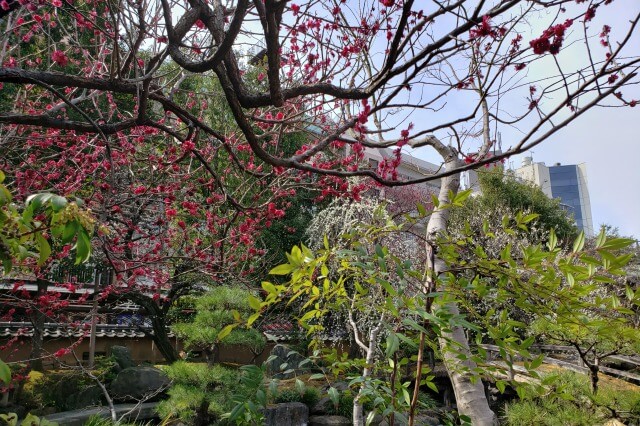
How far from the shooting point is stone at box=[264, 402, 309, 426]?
6895 mm

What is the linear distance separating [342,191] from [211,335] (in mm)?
3460

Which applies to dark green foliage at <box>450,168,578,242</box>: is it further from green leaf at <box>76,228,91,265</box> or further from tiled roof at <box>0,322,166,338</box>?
green leaf at <box>76,228,91,265</box>

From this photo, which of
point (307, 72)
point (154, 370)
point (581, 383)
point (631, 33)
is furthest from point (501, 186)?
point (631, 33)

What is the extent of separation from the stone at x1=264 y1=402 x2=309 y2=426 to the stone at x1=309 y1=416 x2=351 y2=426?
0.13 m

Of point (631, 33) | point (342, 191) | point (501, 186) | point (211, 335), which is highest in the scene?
point (501, 186)

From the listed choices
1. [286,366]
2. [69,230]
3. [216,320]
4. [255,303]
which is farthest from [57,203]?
[216,320]

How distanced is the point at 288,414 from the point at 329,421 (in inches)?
29.1

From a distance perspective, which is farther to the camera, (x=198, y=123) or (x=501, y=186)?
(x=501, y=186)

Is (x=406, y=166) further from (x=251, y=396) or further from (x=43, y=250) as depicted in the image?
(x=43, y=250)

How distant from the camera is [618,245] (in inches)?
46.6

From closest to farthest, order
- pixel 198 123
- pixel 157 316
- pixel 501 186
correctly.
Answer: pixel 198 123 < pixel 157 316 < pixel 501 186

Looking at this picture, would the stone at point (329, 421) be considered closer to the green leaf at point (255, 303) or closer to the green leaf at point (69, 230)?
the green leaf at point (255, 303)

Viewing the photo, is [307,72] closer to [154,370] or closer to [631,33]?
A: [631,33]

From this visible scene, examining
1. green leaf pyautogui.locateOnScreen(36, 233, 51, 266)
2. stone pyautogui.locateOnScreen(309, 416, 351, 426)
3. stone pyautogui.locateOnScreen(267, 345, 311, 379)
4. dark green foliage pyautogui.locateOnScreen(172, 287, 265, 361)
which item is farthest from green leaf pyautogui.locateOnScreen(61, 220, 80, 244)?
stone pyautogui.locateOnScreen(309, 416, 351, 426)
